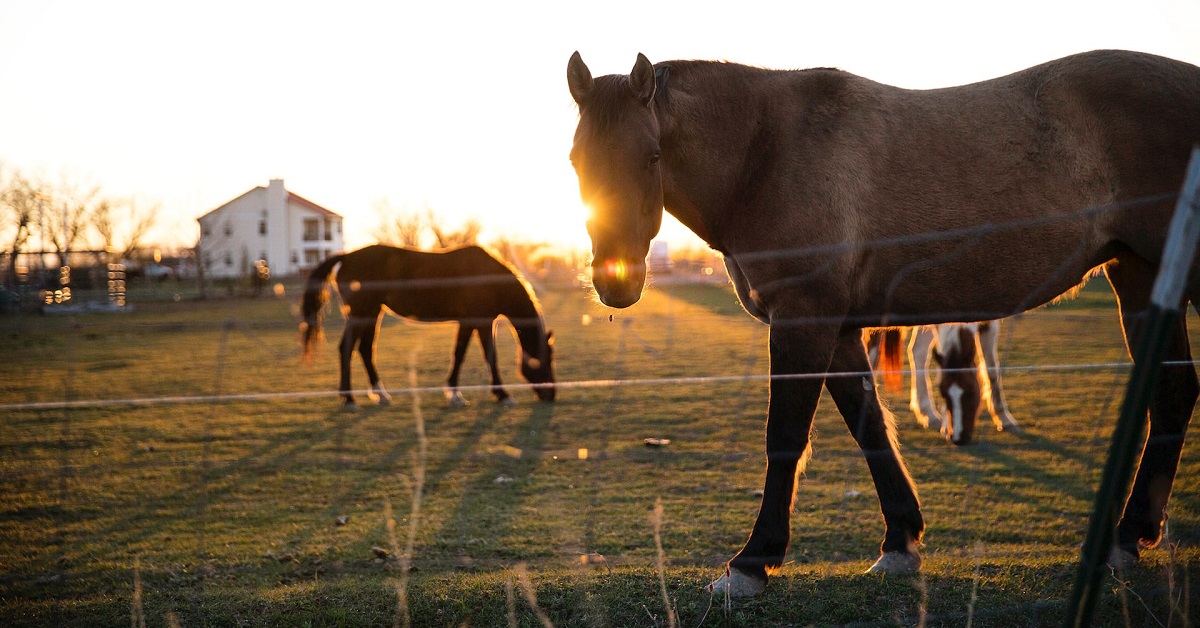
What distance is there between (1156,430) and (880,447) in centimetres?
107

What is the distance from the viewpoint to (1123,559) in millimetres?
2879

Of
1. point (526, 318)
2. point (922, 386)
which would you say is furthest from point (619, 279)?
point (526, 318)

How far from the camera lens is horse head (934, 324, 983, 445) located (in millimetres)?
6164

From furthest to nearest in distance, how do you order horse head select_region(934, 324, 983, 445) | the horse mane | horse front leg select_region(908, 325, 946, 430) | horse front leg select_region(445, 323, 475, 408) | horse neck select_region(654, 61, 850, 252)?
the horse mane < horse front leg select_region(445, 323, 475, 408) < horse front leg select_region(908, 325, 946, 430) < horse head select_region(934, 324, 983, 445) < horse neck select_region(654, 61, 850, 252)

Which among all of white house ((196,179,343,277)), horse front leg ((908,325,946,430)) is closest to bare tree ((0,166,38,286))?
white house ((196,179,343,277))

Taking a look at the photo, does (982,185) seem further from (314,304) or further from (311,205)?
(311,205)

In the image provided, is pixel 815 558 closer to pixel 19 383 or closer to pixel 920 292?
pixel 920 292

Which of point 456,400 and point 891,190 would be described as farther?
point 456,400

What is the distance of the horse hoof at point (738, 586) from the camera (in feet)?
8.53

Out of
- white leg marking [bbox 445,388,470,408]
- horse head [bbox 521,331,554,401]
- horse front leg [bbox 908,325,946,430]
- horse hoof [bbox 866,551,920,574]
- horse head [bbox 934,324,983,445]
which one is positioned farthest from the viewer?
horse head [bbox 521,331,554,401]

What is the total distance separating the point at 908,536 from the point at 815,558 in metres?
0.78

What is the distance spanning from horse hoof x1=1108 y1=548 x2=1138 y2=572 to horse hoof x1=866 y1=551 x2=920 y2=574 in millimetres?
653

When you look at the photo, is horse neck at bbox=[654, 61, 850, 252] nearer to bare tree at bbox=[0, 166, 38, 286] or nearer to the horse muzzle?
the horse muzzle

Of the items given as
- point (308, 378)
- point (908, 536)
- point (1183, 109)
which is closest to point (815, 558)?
point (908, 536)
